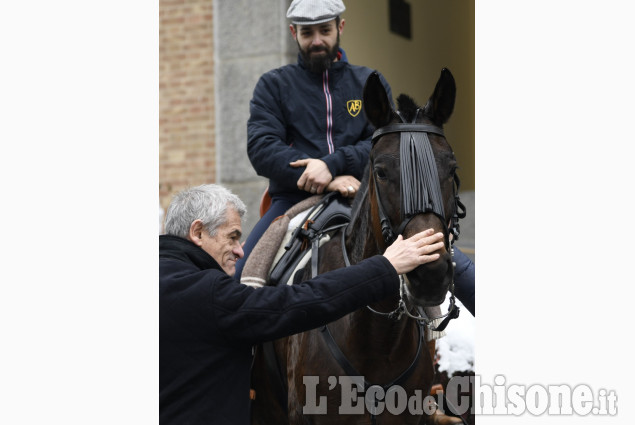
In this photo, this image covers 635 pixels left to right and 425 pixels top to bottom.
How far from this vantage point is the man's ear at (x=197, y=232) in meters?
3.02

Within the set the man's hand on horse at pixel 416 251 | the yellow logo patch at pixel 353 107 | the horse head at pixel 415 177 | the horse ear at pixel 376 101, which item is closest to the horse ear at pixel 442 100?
the horse head at pixel 415 177

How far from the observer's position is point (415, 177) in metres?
3.01

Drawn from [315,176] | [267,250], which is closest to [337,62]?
[315,176]

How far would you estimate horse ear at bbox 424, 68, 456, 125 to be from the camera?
10.9ft

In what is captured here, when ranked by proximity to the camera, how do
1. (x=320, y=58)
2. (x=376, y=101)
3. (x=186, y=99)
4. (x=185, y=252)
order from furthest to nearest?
(x=186, y=99) → (x=320, y=58) → (x=376, y=101) → (x=185, y=252)

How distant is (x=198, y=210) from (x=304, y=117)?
163 centimetres

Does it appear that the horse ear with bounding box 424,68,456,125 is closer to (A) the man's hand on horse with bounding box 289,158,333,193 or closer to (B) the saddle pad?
(A) the man's hand on horse with bounding box 289,158,333,193

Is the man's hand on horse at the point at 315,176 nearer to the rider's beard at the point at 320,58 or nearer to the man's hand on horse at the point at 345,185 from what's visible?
the man's hand on horse at the point at 345,185

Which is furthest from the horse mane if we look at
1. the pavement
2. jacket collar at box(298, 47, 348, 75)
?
the pavement

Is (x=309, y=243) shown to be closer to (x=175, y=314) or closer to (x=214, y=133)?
(x=175, y=314)

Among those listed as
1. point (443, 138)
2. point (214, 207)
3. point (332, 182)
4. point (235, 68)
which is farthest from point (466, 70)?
point (214, 207)

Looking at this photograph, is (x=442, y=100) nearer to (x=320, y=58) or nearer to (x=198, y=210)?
(x=198, y=210)

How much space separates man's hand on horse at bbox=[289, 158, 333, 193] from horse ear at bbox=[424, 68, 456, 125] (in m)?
1.04

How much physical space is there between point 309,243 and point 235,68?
14.3 feet
